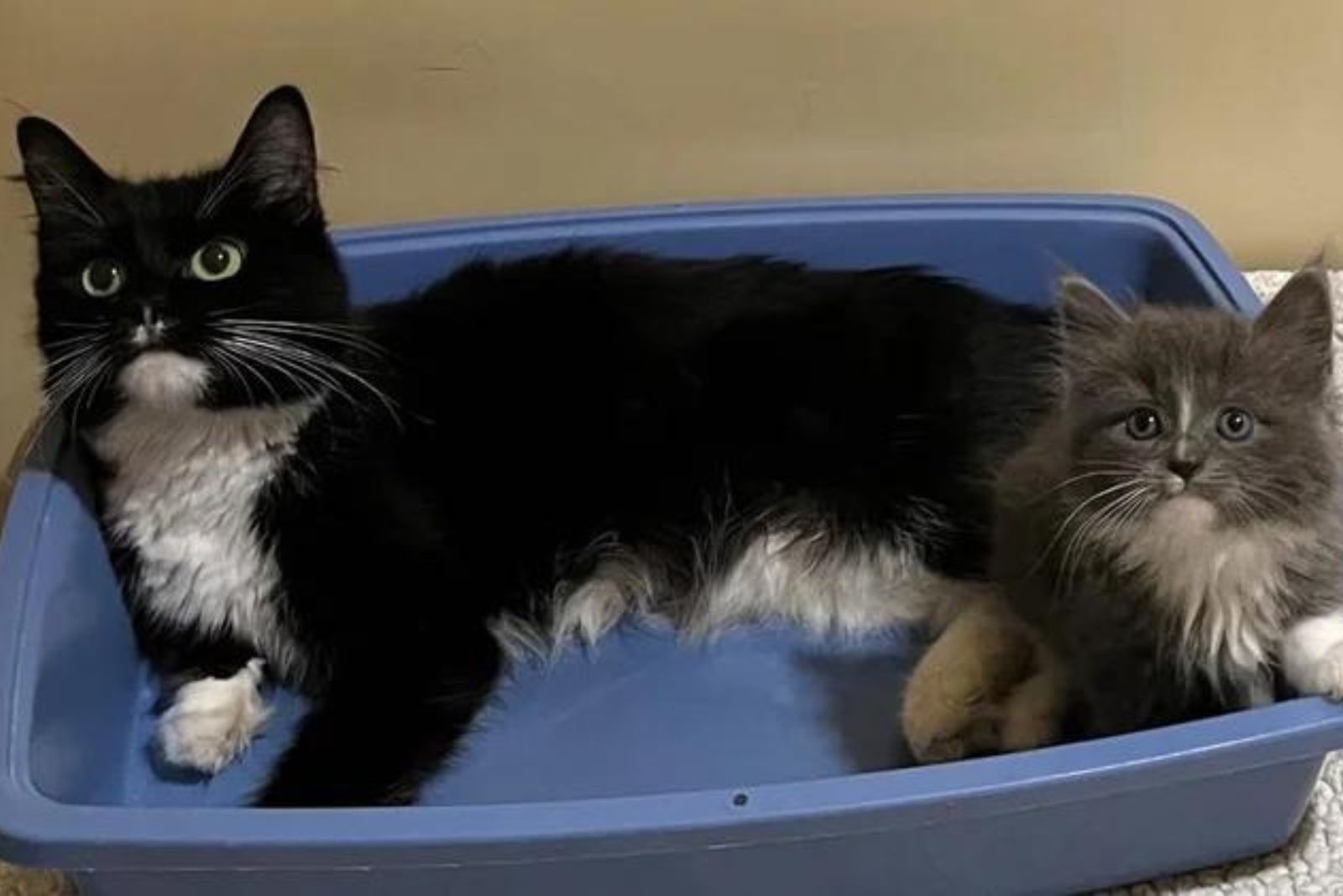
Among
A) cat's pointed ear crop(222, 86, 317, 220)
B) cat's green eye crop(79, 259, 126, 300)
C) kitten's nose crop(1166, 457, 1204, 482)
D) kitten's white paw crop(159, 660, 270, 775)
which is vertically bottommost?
kitten's white paw crop(159, 660, 270, 775)

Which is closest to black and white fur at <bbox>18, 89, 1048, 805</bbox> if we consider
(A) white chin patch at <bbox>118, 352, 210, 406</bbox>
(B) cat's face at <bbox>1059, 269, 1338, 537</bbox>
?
(A) white chin patch at <bbox>118, 352, 210, 406</bbox>

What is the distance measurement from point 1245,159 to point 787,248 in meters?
0.57

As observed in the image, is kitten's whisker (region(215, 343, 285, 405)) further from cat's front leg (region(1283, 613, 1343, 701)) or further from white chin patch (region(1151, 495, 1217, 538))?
cat's front leg (region(1283, 613, 1343, 701))

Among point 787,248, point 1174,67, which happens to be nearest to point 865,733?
point 787,248

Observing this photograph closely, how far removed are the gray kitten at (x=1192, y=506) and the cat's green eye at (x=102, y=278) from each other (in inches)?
31.1

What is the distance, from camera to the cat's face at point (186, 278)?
4.61 ft

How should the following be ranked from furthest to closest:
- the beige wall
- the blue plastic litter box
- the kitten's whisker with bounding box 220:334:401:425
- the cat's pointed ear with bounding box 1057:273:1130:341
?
1. the beige wall
2. the kitten's whisker with bounding box 220:334:401:425
3. the cat's pointed ear with bounding box 1057:273:1130:341
4. the blue plastic litter box

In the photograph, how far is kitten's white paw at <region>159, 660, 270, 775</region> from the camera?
5.01ft

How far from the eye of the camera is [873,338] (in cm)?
163

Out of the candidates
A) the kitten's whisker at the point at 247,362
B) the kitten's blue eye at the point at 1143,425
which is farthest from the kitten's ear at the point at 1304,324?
the kitten's whisker at the point at 247,362

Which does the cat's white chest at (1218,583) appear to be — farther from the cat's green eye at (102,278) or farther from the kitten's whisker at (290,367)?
the cat's green eye at (102,278)

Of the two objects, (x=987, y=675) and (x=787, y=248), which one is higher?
(x=787, y=248)

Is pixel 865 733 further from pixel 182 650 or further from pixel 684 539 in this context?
pixel 182 650

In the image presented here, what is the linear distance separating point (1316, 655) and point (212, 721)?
0.95 meters
